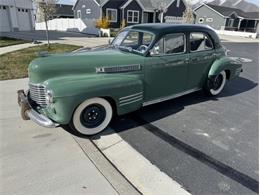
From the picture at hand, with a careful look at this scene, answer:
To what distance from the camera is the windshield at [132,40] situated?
4520 millimetres

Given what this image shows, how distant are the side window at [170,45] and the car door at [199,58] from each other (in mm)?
241

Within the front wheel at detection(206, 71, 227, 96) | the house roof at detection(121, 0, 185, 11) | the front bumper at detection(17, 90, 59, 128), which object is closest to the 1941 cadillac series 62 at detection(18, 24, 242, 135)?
the front bumper at detection(17, 90, 59, 128)

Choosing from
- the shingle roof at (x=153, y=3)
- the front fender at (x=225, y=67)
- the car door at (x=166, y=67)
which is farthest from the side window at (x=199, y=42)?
the shingle roof at (x=153, y=3)

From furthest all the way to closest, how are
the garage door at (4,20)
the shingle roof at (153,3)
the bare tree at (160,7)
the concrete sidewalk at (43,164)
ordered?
the bare tree at (160,7) < the shingle roof at (153,3) < the garage door at (4,20) < the concrete sidewalk at (43,164)

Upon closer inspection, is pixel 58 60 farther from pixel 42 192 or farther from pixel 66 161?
pixel 42 192

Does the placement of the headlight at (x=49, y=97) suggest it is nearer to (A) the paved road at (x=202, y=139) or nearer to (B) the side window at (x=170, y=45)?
(A) the paved road at (x=202, y=139)

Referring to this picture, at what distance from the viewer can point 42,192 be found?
2611 mm

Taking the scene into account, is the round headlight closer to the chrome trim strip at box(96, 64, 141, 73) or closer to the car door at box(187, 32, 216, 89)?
the chrome trim strip at box(96, 64, 141, 73)

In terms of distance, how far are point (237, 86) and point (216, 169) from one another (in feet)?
14.5

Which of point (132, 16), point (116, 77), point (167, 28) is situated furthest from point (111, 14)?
point (116, 77)

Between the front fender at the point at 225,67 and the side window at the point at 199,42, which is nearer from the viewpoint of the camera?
the side window at the point at 199,42

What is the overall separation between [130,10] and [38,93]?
27.9 m

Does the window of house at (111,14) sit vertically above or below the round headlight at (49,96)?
above

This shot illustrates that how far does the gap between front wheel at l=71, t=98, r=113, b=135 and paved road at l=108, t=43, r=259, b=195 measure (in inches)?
14.4
